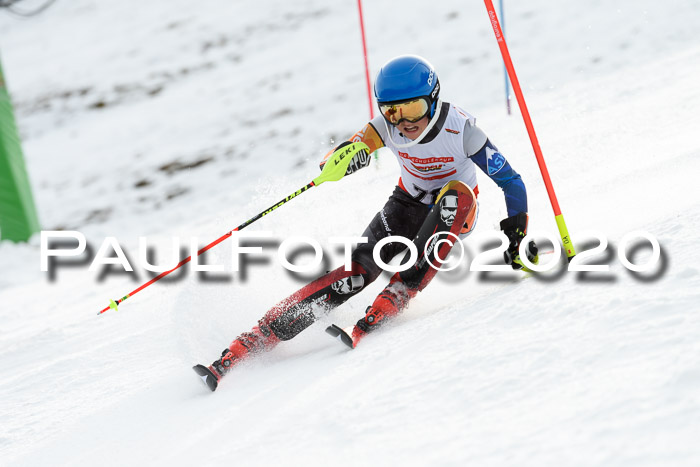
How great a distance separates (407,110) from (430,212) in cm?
51

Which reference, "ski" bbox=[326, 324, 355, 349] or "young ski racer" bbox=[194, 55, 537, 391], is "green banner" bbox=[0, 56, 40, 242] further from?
"ski" bbox=[326, 324, 355, 349]

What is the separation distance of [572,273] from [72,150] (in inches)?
415

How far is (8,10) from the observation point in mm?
17641

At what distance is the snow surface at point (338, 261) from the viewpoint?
1839 millimetres

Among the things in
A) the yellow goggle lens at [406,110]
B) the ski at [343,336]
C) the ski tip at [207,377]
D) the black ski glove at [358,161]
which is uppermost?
the yellow goggle lens at [406,110]

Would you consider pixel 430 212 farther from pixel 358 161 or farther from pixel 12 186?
pixel 12 186

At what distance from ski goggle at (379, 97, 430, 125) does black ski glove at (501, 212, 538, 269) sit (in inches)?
26.0

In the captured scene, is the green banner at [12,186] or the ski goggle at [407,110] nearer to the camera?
the ski goggle at [407,110]

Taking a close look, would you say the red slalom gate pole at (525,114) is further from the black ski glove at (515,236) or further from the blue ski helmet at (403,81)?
the blue ski helmet at (403,81)

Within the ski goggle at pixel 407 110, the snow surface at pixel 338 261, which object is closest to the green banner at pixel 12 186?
the snow surface at pixel 338 261

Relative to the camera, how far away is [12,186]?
25.4 feet

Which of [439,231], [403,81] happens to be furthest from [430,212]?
[403,81]

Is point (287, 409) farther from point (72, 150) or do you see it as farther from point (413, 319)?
point (72, 150)

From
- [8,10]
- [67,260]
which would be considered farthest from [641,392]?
[8,10]
